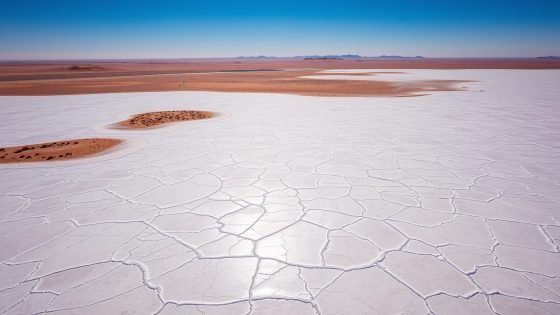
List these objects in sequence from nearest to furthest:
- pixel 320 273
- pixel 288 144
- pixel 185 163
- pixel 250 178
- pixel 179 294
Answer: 1. pixel 179 294
2. pixel 320 273
3. pixel 250 178
4. pixel 185 163
5. pixel 288 144

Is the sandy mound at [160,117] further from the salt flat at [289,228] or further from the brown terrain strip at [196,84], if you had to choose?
the brown terrain strip at [196,84]

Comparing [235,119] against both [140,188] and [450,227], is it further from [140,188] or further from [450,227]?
[450,227]

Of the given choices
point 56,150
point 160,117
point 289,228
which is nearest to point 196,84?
point 160,117

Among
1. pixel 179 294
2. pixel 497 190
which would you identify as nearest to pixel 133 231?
pixel 179 294

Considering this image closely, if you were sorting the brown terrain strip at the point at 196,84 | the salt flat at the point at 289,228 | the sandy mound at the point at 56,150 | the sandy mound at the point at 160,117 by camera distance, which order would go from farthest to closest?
1. the brown terrain strip at the point at 196,84
2. the sandy mound at the point at 160,117
3. the sandy mound at the point at 56,150
4. the salt flat at the point at 289,228

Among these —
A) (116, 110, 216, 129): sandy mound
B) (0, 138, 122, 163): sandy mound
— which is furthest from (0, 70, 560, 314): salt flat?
(116, 110, 216, 129): sandy mound

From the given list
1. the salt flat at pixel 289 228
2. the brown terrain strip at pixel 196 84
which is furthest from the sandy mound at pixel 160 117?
the brown terrain strip at pixel 196 84
